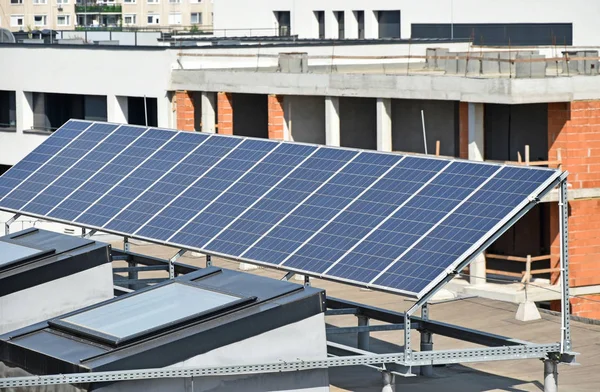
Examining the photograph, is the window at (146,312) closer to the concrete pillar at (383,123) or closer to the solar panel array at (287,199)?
the solar panel array at (287,199)

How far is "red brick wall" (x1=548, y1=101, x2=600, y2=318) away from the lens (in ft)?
121

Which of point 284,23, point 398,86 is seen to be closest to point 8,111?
point 284,23

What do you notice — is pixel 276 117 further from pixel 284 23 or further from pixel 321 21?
pixel 284 23

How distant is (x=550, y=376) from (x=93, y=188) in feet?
34.9

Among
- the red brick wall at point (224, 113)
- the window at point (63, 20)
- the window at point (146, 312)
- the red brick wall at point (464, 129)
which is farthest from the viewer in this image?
the window at point (63, 20)

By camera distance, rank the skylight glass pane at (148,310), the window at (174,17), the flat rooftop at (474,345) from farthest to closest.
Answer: the window at (174,17)
the flat rooftop at (474,345)
the skylight glass pane at (148,310)

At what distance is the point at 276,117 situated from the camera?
43.7 metres

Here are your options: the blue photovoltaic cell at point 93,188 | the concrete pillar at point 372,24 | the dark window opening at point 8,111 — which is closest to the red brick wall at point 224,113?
the dark window opening at point 8,111

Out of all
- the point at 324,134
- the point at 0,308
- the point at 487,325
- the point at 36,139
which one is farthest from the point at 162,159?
the point at 36,139

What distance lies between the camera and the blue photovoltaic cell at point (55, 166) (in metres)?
28.2

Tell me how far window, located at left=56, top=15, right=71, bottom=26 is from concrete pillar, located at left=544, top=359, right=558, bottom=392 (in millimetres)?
110523

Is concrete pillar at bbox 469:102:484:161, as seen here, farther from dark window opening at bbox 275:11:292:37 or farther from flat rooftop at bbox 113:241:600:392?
dark window opening at bbox 275:11:292:37

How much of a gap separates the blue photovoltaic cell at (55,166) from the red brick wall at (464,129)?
11989mm

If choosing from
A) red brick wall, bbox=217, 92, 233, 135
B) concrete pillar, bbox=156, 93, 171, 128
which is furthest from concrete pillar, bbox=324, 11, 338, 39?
red brick wall, bbox=217, 92, 233, 135
